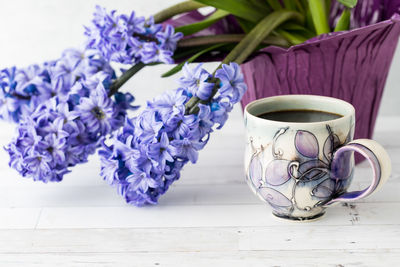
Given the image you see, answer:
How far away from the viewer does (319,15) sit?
683 millimetres

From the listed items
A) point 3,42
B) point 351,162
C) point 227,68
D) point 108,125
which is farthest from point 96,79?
point 3,42

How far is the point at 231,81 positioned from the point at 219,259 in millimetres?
158

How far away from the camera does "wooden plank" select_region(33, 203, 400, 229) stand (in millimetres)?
607

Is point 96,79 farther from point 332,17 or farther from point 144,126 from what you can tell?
point 332,17

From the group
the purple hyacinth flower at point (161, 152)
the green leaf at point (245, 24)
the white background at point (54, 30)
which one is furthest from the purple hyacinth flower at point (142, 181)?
the white background at point (54, 30)

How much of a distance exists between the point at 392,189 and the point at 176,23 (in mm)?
312

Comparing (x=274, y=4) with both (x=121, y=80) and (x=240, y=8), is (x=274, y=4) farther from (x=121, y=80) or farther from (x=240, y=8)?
(x=121, y=80)

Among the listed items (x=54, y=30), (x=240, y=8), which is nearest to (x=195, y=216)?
(x=240, y=8)

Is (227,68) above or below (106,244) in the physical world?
above

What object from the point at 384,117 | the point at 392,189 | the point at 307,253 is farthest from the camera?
the point at 384,117

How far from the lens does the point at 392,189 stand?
2.21 feet

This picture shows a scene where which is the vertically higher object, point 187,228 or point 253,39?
point 253,39

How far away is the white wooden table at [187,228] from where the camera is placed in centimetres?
55

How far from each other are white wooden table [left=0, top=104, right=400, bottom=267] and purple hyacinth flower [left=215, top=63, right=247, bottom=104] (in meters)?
0.12
